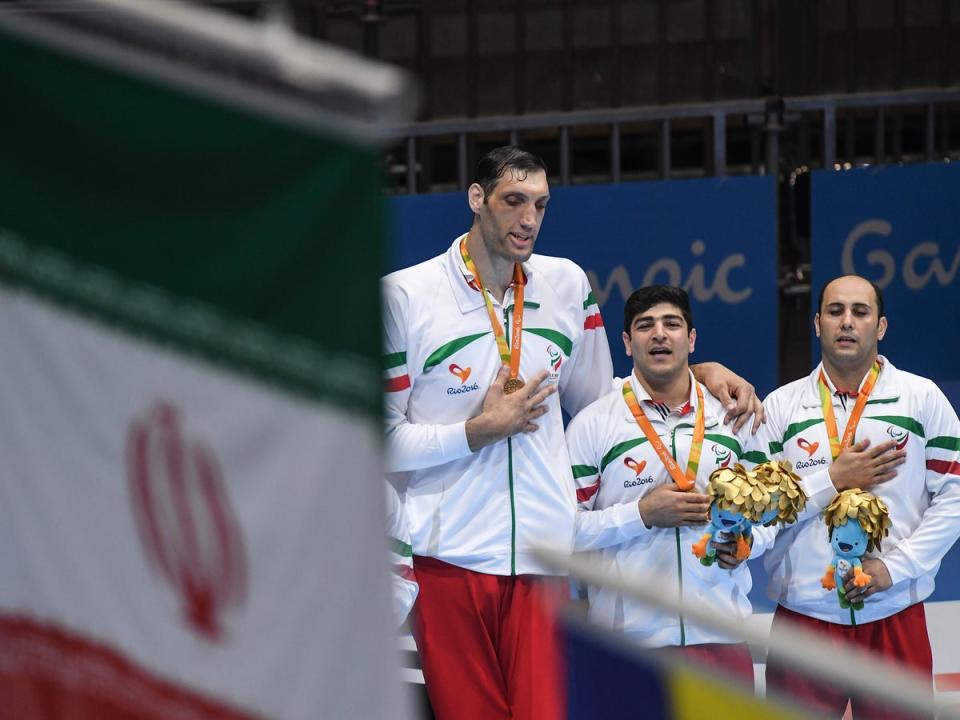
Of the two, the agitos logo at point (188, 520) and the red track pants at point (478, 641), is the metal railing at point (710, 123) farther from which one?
the agitos logo at point (188, 520)

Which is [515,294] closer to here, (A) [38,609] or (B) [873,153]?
(A) [38,609]

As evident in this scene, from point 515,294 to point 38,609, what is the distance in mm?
2836

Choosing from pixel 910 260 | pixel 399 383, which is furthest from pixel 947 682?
pixel 399 383

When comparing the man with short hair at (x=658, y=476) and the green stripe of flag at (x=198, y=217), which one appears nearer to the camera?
the green stripe of flag at (x=198, y=217)

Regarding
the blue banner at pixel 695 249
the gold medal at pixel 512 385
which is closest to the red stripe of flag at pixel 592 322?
the gold medal at pixel 512 385

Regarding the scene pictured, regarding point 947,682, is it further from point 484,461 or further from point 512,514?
point 484,461

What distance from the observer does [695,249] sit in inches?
262

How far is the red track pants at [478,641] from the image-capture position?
4.34 m

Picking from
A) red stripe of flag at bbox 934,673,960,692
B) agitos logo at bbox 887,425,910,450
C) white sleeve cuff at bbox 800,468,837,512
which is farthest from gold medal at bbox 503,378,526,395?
red stripe of flag at bbox 934,673,960,692

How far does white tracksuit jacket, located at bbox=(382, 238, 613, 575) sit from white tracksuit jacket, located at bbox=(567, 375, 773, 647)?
9 centimetres

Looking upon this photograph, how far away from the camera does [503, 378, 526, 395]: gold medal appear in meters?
4.32

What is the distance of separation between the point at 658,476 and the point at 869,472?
663mm

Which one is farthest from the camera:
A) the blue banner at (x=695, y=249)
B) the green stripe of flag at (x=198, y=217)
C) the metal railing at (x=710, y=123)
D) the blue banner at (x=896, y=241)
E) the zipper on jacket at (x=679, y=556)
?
the metal railing at (x=710, y=123)

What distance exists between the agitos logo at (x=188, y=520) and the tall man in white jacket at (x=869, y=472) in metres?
3.18
